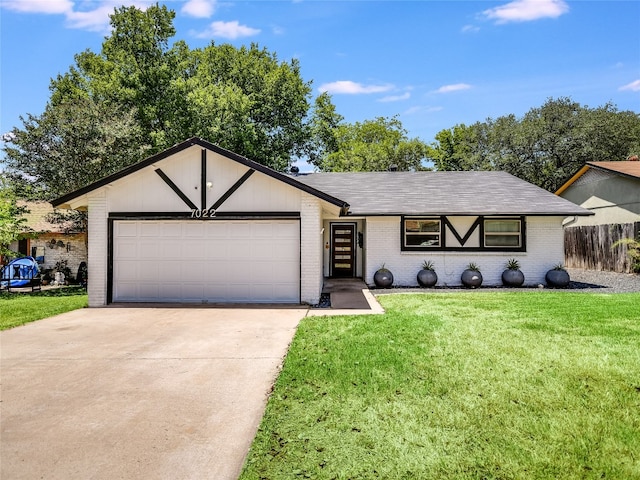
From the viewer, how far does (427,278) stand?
14758mm

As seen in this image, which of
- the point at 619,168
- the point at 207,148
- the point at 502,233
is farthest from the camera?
the point at 619,168

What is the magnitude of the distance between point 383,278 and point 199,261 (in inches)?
255

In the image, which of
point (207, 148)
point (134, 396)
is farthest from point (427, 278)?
point (134, 396)

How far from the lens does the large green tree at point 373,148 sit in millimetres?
39125

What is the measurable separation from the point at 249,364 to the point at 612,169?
926 inches

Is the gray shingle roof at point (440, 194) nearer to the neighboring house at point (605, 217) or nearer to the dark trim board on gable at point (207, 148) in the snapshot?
the dark trim board on gable at point (207, 148)

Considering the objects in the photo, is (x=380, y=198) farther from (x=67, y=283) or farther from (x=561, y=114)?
(x=561, y=114)

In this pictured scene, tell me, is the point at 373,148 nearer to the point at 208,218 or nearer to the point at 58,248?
the point at 58,248

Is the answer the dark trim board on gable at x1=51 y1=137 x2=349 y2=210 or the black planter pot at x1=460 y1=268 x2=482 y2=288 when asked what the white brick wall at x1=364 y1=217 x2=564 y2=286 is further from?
the dark trim board on gable at x1=51 y1=137 x2=349 y2=210

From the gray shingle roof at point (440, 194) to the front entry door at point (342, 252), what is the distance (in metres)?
1.56

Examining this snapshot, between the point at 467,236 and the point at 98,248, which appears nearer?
the point at 98,248

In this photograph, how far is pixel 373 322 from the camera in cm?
871

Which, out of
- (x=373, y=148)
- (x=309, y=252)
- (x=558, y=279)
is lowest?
(x=558, y=279)

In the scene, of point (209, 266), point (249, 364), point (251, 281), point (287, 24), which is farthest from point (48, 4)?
point (249, 364)
